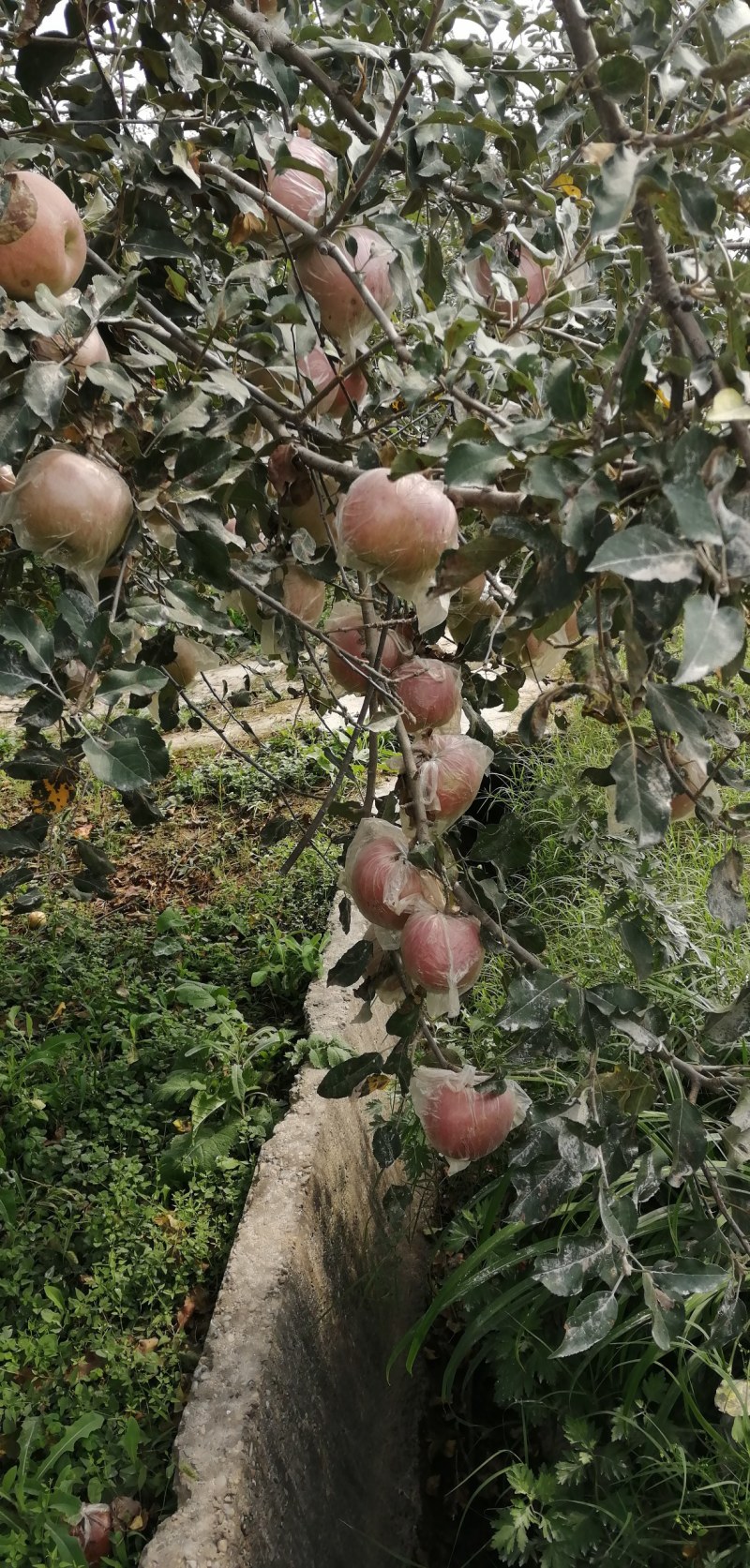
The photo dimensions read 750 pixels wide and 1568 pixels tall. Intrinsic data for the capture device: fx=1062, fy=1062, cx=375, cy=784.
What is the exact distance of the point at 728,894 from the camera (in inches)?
35.4

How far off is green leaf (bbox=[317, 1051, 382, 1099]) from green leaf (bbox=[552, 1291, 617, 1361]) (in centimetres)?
33

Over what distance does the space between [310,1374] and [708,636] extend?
139cm

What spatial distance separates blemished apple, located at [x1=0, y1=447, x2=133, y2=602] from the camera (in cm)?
69

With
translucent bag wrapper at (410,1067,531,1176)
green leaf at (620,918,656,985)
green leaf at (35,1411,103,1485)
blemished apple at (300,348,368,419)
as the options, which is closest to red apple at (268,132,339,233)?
blemished apple at (300,348,368,419)

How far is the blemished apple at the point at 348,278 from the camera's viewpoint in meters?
0.91

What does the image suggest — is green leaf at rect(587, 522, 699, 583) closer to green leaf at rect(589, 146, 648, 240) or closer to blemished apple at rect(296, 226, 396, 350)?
green leaf at rect(589, 146, 648, 240)

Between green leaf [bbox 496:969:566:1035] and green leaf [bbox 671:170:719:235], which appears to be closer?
green leaf [bbox 671:170:719:235]

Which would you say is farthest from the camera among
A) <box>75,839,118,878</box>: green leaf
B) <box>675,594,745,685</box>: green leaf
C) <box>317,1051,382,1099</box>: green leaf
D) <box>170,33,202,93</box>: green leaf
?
<box>317,1051,382,1099</box>: green leaf

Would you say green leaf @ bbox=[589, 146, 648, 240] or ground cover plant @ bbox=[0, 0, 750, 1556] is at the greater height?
green leaf @ bbox=[589, 146, 648, 240]

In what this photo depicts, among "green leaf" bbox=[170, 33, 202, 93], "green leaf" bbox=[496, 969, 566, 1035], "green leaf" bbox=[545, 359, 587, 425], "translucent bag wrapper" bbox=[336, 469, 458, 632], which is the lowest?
"green leaf" bbox=[496, 969, 566, 1035]

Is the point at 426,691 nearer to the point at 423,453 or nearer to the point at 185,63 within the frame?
the point at 423,453

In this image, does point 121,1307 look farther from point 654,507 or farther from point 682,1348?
point 654,507

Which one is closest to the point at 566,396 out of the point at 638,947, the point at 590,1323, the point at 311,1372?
the point at 638,947

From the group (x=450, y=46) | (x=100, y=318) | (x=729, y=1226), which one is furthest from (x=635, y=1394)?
(x=450, y=46)
